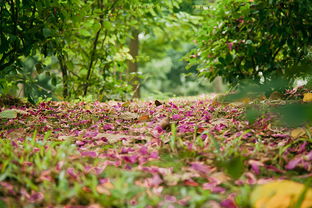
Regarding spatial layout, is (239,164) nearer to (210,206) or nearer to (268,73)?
(210,206)

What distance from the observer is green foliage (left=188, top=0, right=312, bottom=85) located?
279 centimetres

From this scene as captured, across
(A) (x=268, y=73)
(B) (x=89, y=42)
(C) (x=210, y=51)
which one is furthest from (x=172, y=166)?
(B) (x=89, y=42)

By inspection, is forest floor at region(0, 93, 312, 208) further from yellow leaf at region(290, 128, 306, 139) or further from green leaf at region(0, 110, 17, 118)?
green leaf at region(0, 110, 17, 118)

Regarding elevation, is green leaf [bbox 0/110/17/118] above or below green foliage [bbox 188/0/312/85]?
below

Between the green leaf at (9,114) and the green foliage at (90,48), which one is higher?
the green foliage at (90,48)

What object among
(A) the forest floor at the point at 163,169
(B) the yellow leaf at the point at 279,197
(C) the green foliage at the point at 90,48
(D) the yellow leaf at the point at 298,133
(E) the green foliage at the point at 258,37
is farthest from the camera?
(C) the green foliage at the point at 90,48

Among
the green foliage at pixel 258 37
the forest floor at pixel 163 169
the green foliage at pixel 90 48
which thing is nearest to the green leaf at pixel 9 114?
the green foliage at pixel 90 48

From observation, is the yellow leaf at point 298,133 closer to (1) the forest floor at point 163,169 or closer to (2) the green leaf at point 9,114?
(1) the forest floor at point 163,169

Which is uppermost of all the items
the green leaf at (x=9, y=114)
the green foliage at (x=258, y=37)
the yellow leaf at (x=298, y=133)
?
the green foliage at (x=258, y=37)

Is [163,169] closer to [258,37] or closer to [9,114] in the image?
[9,114]

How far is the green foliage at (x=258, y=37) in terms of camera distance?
2.79 m

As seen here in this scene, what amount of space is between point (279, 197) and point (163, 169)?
1.78 ft

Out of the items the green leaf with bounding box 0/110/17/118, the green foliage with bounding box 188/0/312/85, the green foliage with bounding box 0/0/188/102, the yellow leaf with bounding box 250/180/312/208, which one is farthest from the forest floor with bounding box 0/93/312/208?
the green foliage with bounding box 0/0/188/102

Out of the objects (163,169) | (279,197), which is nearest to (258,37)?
(163,169)
